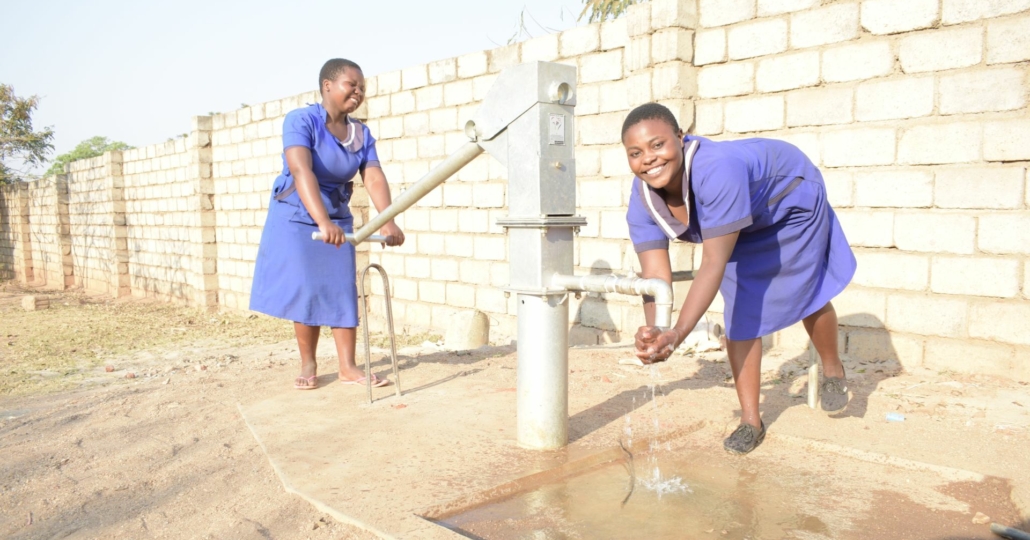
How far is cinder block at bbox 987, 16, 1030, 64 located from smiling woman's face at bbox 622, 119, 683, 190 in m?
2.46

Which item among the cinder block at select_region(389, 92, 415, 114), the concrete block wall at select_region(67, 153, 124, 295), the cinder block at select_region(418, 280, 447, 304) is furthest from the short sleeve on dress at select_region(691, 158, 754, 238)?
the concrete block wall at select_region(67, 153, 124, 295)

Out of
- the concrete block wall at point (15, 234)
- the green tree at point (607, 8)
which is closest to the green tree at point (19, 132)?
the concrete block wall at point (15, 234)

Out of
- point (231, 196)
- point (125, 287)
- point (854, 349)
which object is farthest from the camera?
point (125, 287)

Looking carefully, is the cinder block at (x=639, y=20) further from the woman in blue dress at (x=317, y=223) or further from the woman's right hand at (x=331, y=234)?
the woman's right hand at (x=331, y=234)

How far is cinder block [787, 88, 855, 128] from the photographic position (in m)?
4.38

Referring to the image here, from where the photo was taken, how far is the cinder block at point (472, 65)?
661cm

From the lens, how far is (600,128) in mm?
5688

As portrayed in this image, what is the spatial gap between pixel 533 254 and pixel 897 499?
4.45 ft

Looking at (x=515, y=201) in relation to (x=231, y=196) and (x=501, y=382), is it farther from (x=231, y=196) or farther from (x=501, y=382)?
(x=231, y=196)

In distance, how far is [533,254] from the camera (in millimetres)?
2602

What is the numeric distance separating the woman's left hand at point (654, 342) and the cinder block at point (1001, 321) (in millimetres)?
2625

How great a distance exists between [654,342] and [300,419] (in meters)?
1.73

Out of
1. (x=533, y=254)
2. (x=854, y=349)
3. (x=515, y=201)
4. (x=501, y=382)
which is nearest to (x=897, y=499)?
(x=533, y=254)

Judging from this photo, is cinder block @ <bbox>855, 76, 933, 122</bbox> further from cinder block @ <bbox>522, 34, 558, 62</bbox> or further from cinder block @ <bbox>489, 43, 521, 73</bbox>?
cinder block @ <bbox>489, 43, 521, 73</bbox>
